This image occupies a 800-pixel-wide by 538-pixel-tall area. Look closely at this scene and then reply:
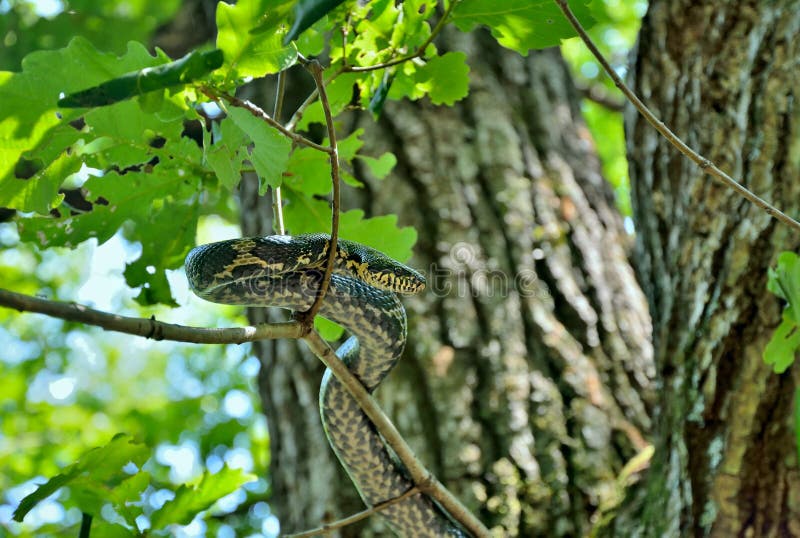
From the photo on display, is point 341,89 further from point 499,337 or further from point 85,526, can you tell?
point 499,337

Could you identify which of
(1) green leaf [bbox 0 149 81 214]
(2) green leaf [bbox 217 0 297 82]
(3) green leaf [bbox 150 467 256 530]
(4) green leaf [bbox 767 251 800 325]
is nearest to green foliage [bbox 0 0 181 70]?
(1) green leaf [bbox 0 149 81 214]

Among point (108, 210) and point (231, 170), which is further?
point (108, 210)

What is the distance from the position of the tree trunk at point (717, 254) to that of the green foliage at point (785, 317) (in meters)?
0.21

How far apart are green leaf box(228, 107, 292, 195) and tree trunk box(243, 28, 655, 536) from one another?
1823 millimetres

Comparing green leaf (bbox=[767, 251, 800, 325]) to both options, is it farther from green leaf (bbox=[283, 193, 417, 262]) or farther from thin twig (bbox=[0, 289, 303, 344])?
thin twig (bbox=[0, 289, 303, 344])

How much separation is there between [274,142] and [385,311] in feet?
2.59

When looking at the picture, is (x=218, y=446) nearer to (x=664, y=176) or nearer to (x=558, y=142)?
(x=558, y=142)

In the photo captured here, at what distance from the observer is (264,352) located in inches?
153

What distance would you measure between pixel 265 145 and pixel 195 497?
→ 1.19m

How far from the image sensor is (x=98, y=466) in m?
2.10

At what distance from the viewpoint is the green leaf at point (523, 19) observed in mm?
1926

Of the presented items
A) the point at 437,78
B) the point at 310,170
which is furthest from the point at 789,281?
the point at 310,170

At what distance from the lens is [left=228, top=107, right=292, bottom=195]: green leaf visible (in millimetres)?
1652

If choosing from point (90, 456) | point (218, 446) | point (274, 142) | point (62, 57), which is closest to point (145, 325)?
point (274, 142)
